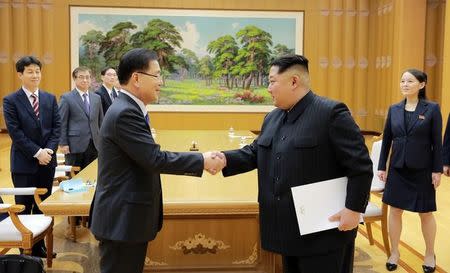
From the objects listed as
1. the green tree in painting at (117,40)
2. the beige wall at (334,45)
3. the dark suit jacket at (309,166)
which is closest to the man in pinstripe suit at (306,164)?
the dark suit jacket at (309,166)

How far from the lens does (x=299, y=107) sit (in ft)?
7.43

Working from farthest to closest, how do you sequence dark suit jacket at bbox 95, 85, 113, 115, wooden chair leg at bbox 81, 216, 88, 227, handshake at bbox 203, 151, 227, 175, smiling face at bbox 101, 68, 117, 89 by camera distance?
smiling face at bbox 101, 68, 117, 89, dark suit jacket at bbox 95, 85, 113, 115, wooden chair leg at bbox 81, 216, 88, 227, handshake at bbox 203, 151, 227, 175

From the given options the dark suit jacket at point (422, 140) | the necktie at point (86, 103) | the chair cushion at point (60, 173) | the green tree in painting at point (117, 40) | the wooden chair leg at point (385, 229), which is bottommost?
the wooden chair leg at point (385, 229)

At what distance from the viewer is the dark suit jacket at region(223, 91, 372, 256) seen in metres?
2.13

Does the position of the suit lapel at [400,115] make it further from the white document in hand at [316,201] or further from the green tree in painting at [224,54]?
the green tree in painting at [224,54]

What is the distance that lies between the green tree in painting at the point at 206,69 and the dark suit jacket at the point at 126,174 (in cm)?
1090

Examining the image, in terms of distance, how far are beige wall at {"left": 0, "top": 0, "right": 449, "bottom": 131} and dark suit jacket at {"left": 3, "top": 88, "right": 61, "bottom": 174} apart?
333 inches

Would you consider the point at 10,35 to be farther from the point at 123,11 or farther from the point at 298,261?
the point at 298,261

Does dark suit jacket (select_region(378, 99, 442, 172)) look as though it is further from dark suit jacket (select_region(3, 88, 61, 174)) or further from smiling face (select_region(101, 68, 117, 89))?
smiling face (select_region(101, 68, 117, 89))

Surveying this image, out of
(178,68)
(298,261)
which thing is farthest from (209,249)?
(178,68)

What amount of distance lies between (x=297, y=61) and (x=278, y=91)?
0.48 ft

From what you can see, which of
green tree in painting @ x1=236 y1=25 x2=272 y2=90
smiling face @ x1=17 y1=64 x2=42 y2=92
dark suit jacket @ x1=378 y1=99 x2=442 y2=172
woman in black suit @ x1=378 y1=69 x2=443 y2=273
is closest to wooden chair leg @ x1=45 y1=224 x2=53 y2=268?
smiling face @ x1=17 y1=64 x2=42 y2=92

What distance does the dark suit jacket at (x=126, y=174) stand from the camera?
7.39 ft

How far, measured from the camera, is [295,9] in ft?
42.7
